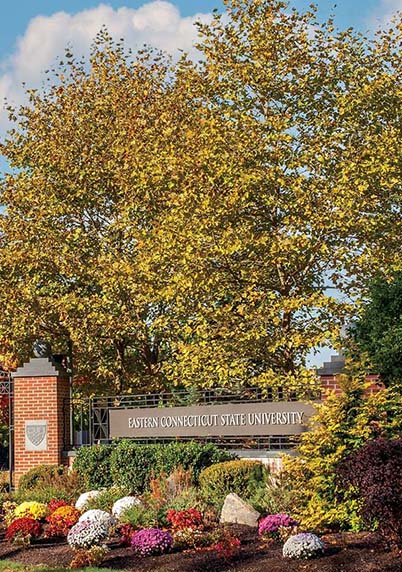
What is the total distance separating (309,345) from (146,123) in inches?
330

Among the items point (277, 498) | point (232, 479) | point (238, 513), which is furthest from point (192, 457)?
point (238, 513)

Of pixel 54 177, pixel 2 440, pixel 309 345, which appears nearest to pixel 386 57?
pixel 309 345

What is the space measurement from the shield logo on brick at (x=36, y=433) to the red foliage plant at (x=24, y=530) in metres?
6.60

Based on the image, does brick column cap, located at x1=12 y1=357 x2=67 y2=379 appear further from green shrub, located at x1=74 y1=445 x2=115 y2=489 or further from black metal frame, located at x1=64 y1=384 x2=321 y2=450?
green shrub, located at x1=74 y1=445 x2=115 y2=489

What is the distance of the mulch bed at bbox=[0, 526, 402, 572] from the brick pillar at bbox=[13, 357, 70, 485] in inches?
292

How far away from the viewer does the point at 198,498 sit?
14.6m

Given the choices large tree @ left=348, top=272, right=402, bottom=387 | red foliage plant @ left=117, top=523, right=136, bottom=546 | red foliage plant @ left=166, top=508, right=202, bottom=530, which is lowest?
red foliage plant @ left=117, top=523, right=136, bottom=546

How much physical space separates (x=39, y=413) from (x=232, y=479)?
6572 millimetres

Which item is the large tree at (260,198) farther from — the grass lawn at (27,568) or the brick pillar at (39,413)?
the grass lawn at (27,568)

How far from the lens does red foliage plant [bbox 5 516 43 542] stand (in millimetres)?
13406

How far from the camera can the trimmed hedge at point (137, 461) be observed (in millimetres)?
16391

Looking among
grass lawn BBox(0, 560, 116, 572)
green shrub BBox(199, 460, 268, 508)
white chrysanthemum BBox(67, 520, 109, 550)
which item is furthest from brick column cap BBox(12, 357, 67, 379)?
grass lawn BBox(0, 560, 116, 572)

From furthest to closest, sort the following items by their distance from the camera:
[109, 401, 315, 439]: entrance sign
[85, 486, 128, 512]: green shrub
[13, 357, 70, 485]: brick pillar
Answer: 1. [13, 357, 70, 485]: brick pillar
2. [109, 401, 315, 439]: entrance sign
3. [85, 486, 128, 512]: green shrub

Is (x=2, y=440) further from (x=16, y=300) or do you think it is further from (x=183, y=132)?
(x=183, y=132)
